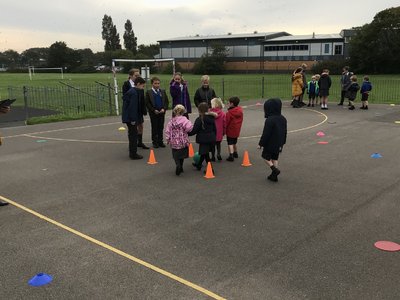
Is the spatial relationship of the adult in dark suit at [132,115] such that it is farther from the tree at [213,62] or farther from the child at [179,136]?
the tree at [213,62]

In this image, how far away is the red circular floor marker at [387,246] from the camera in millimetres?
4452

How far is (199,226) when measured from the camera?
5.16 meters

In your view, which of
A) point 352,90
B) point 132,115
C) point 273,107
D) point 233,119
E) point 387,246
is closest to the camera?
point 387,246

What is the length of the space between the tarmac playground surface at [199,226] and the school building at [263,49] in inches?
3030

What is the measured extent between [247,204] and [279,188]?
1.01 metres

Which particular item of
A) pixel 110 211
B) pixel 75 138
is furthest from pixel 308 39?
pixel 110 211

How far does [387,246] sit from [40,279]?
3.72 metres

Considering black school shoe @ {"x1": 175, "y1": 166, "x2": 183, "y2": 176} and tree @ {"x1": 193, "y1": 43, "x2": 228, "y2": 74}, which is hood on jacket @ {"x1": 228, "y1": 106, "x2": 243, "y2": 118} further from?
tree @ {"x1": 193, "y1": 43, "x2": 228, "y2": 74}

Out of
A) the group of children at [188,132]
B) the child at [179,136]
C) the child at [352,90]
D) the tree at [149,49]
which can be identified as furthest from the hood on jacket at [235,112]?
the tree at [149,49]

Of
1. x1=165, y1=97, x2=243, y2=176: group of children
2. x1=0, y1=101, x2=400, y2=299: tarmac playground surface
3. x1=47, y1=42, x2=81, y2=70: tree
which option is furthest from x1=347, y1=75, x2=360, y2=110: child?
x1=47, y1=42, x2=81, y2=70: tree

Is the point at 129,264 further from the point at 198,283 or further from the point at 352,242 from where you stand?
the point at 352,242

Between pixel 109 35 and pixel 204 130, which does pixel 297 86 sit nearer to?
pixel 204 130

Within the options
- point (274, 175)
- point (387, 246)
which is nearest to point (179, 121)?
point (274, 175)

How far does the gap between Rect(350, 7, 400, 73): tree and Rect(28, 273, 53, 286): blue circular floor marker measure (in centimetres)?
7192
